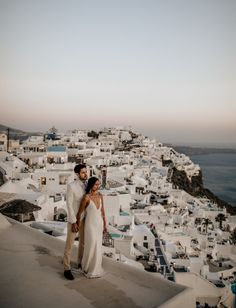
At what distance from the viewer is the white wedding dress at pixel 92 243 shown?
2869 mm

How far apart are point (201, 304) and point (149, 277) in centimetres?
922

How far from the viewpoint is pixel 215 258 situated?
51.8 feet

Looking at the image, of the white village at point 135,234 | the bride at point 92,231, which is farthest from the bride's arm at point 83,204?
the white village at point 135,234

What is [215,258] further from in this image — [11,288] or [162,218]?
[11,288]

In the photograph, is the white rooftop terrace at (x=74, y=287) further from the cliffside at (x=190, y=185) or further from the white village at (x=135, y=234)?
the cliffside at (x=190, y=185)

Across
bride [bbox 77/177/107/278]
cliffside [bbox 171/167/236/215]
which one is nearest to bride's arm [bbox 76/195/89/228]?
bride [bbox 77/177/107/278]

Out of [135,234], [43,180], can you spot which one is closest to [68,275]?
[135,234]

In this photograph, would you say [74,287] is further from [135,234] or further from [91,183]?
[135,234]

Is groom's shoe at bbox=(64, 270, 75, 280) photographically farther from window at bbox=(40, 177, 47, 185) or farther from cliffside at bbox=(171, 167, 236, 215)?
cliffside at bbox=(171, 167, 236, 215)

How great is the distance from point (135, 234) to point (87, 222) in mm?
10783

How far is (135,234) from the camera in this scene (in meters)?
13.3

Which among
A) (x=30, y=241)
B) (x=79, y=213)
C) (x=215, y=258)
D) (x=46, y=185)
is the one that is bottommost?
(x=215, y=258)

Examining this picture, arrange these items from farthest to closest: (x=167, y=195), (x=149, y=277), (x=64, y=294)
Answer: (x=167, y=195)
(x=149, y=277)
(x=64, y=294)

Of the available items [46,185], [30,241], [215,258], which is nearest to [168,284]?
[30,241]
